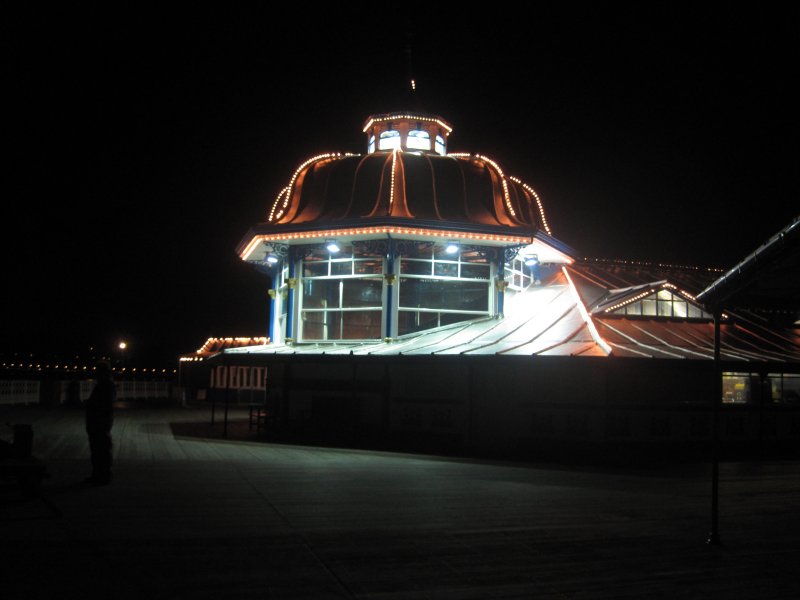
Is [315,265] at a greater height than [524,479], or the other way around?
[315,265]

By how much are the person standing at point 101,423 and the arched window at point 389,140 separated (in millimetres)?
15143

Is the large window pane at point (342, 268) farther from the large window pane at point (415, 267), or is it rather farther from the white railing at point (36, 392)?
the white railing at point (36, 392)

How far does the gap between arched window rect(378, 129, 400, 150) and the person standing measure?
596 inches

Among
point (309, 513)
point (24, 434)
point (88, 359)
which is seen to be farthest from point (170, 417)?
point (88, 359)

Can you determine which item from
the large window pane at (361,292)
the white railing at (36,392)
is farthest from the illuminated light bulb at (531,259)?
the white railing at (36,392)

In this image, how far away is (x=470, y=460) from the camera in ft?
45.6

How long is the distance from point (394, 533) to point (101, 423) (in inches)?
193

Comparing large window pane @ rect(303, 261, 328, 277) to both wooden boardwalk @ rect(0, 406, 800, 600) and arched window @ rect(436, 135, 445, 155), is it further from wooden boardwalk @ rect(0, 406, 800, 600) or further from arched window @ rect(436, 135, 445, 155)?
wooden boardwalk @ rect(0, 406, 800, 600)

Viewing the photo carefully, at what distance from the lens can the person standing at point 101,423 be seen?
394 inches

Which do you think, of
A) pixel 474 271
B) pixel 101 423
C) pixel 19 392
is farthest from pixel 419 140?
pixel 19 392

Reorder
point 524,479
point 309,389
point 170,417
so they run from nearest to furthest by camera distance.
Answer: point 524,479 < point 309,389 < point 170,417

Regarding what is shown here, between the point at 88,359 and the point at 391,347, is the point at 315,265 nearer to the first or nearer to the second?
the point at 391,347

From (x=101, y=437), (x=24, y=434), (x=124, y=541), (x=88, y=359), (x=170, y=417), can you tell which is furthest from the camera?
(x=88, y=359)

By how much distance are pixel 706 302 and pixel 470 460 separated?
7.04 metres
